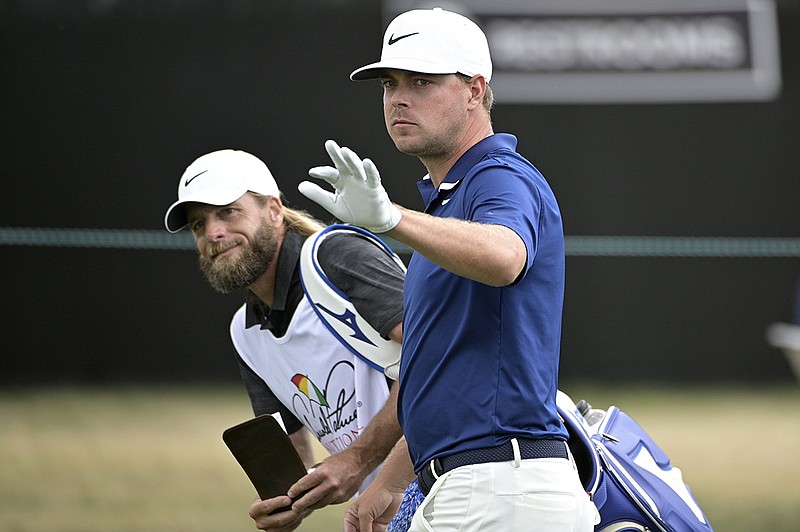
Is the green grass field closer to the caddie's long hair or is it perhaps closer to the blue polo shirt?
the caddie's long hair

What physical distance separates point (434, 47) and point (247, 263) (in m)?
1.11

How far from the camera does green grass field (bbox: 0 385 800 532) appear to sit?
5.78 m

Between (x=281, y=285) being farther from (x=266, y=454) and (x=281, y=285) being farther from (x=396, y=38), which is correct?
(x=396, y=38)

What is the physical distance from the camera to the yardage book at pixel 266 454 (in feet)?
10.4

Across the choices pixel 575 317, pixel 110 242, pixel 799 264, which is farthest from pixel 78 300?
pixel 799 264

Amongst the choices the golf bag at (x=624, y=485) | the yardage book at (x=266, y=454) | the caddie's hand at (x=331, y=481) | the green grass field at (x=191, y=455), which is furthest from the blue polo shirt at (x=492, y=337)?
the green grass field at (x=191, y=455)

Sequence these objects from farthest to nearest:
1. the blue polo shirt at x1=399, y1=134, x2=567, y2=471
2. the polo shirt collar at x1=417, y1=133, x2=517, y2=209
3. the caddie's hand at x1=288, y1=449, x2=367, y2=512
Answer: the caddie's hand at x1=288, y1=449, x2=367, y2=512, the polo shirt collar at x1=417, y1=133, x2=517, y2=209, the blue polo shirt at x1=399, y1=134, x2=567, y2=471

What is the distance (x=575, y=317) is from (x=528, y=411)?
448 centimetres

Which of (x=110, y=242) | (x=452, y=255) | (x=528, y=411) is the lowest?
(x=528, y=411)

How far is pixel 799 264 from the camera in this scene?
6922 mm

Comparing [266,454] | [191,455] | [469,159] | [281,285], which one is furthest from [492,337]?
[191,455]

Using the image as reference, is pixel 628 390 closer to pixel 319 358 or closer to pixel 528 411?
pixel 319 358

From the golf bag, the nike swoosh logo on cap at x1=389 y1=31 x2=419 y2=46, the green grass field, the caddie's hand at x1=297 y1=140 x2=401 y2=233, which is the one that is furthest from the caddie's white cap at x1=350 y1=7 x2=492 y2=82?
the green grass field

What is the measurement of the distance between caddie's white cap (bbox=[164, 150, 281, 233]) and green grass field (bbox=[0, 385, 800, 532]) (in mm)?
2354
